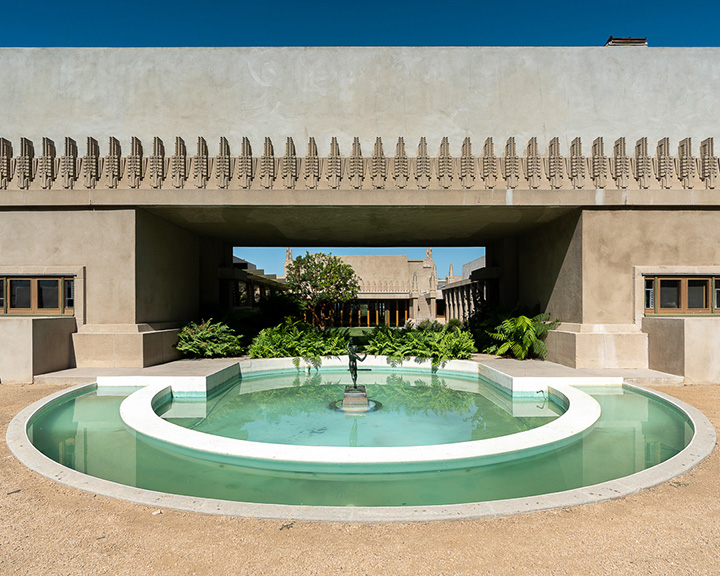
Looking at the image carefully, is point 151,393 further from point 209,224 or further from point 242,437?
point 209,224

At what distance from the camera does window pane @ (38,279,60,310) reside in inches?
475

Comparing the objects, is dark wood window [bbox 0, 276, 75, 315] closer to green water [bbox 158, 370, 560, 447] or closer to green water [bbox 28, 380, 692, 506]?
green water [bbox 158, 370, 560, 447]

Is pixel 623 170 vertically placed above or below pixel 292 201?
above

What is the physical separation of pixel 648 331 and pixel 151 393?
12.3 m

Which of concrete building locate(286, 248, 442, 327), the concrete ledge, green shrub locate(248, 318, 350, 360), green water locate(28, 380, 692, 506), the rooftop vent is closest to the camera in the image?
green water locate(28, 380, 692, 506)

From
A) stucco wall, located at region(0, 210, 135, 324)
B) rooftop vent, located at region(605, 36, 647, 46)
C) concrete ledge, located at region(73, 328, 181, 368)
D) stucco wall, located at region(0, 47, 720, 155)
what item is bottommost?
concrete ledge, located at region(73, 328, 181, 368)

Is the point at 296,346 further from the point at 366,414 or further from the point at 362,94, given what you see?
the point at 362,94

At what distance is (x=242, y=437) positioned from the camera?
6.57 metres

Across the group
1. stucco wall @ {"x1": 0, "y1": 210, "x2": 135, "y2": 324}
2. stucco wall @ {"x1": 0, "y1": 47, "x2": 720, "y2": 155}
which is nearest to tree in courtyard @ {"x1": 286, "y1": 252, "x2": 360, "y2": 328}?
stucco wall @ {"x1": 0, "y1": 47, "x2": 720, "y2": 155}

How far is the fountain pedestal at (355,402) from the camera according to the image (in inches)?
328

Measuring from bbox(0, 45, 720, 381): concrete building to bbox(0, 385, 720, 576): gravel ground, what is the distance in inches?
319

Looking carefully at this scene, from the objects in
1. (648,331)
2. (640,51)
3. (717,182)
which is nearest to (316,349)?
(648,331)

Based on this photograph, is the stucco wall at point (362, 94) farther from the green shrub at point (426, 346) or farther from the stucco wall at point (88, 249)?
the green shrub at point (426, 346)

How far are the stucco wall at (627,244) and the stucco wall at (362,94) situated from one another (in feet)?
12.9
